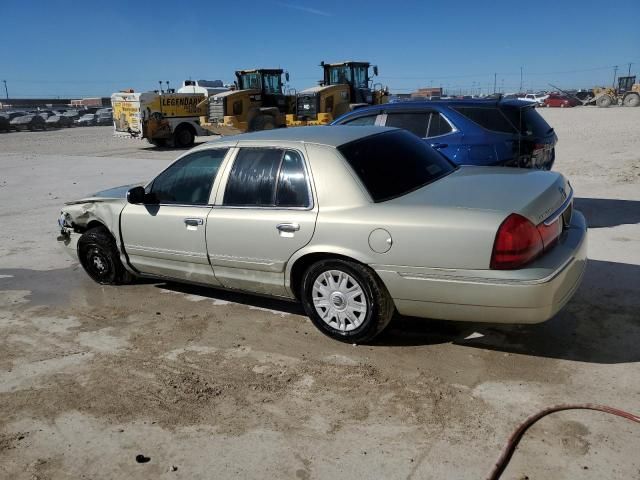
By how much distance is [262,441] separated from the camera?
116 inches


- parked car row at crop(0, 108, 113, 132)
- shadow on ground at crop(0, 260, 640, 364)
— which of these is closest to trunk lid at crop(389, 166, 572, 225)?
shadow on ground at crop(0, 260, 640, 364)

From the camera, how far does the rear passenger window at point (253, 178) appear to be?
423cm

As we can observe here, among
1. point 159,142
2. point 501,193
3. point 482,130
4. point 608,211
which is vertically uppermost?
point 482,130

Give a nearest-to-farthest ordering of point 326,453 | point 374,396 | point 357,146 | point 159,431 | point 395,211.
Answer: point 326,453
point 159,431
point 374,396
point 395,211
point 357,146

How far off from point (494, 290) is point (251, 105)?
65.7 feet

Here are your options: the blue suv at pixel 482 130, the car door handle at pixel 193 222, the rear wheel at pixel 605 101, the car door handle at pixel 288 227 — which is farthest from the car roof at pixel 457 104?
the rear wheel at pixel 605 101

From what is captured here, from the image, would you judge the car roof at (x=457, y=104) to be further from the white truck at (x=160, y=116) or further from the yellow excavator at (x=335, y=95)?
the white truck at (x=160, y=116)

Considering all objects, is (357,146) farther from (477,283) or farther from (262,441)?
(262,441)

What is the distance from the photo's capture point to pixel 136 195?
4.83m

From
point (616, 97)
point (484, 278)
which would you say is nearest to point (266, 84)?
point (484, 278)

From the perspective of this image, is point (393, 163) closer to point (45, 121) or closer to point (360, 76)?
point (360, 76)

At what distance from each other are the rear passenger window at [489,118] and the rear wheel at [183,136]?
1822 cm

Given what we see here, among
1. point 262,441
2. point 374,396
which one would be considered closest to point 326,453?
point 262,441

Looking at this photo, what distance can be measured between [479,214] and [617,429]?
4.49 feet
